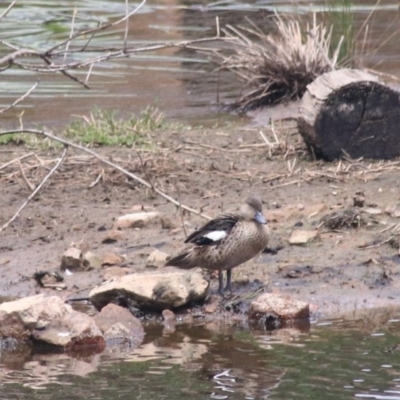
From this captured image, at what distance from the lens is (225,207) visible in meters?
8.14

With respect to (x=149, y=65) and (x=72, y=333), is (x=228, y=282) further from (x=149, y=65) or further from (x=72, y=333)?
(x=149, y=65)

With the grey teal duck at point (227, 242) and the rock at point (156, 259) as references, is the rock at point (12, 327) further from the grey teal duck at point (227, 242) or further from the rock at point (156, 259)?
the rock at point (156, 259)

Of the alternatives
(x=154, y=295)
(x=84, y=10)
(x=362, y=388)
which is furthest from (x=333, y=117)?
(x=84, y=10)

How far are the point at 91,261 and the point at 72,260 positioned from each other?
0.38 ft

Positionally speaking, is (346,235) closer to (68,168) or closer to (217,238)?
(217,238)

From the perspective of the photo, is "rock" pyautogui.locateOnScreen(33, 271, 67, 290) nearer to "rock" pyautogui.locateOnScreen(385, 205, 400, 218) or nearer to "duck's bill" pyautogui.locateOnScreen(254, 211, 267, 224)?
"duck's bill" pyautogui.locateOnScreen(254, 211, 267, 224)

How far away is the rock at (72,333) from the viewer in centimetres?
594

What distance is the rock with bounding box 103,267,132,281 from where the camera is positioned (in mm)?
7070

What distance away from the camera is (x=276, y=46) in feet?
37.4

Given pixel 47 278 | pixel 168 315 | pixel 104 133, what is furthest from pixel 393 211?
pixel 104 133

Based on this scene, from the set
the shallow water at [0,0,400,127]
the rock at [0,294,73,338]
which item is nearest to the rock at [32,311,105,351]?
the rock at [0,294,73,338]

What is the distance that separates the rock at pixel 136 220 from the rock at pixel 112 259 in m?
0.57

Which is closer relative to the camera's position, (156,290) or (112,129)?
(156,290)

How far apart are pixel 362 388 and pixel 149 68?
1008 cm
